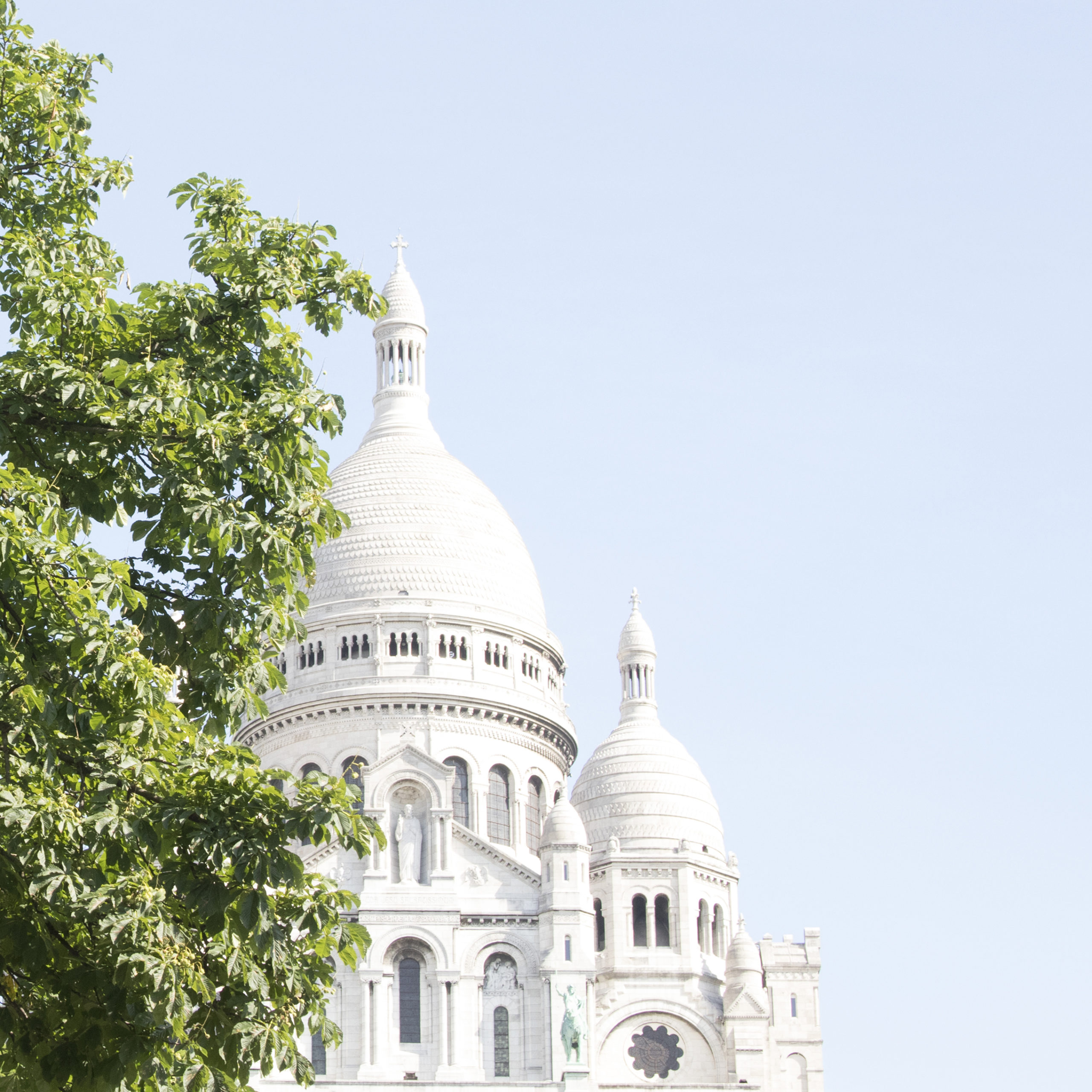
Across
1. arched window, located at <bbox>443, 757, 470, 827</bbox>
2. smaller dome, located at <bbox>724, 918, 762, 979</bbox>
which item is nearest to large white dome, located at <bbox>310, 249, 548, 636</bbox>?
arched window, located at <bbox>443, 757, 470, 827</bbox>

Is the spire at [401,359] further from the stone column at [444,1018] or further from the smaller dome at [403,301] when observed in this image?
the stone column at [444,1018]

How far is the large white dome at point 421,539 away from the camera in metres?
75.6

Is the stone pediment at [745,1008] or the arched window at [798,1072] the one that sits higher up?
the stone pediment at [745,1008]

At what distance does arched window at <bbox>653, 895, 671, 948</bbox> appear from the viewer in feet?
233

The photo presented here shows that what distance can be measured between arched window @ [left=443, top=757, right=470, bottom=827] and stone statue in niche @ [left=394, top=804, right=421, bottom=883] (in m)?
4.97

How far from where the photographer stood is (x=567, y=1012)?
61.8 meters

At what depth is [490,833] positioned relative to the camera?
7200 centimetres

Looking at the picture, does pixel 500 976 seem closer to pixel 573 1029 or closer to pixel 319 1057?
pixel 573 1029

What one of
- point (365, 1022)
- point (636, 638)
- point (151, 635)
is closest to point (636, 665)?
point (636, 638)

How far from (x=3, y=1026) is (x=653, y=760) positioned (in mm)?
59688

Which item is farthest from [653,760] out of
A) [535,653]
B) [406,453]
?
[406,453]

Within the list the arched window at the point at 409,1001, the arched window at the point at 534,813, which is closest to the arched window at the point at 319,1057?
the arched window at the point at 409,1001

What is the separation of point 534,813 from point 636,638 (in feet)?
37.5

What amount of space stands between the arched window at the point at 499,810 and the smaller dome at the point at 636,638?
433 inches
